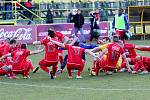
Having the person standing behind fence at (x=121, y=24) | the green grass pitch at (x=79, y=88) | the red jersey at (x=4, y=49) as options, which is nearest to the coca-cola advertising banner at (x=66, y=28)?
the person standing behind fence at (x=121, y=24)

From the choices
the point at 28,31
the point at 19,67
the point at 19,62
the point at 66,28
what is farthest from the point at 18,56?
the point at 66,28

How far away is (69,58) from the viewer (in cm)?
1603

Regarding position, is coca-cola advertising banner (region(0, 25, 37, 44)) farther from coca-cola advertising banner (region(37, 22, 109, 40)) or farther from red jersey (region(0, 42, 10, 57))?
red jersey (region(0, 42, 10, 57))

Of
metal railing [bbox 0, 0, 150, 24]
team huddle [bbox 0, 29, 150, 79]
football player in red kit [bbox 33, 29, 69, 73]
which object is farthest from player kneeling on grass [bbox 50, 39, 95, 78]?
metal railing [bbox 0, 0, 150, 24]

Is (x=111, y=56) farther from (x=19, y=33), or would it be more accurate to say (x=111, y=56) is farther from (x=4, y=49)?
(x=19, y=33)

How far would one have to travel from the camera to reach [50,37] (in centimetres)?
1647

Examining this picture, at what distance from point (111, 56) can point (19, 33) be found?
48.9 ft

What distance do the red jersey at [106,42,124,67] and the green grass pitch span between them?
0.44m

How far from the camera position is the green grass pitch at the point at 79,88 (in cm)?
1230

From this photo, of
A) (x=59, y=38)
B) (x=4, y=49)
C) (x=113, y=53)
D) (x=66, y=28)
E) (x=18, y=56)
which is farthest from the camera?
(x=66, y=28)

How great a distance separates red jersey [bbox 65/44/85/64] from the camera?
1595cm

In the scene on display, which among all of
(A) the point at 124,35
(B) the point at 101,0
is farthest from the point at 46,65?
(B) the point at 101,0

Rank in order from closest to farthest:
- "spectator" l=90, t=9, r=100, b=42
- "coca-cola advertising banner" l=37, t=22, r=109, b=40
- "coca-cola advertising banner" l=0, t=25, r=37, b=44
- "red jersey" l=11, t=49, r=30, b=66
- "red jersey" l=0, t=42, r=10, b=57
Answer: "red jersey" l=11, t=49, r=30, b=66
"red jersey" l=0, t=42, r=10, b=57
"coca-cola advertising banner" l=0, t=25, r=37, b=44
"spectator" l=90, t=9, r=100, b=42
"coca-cola advertising banner" l=37, t=22, r=109, b=40

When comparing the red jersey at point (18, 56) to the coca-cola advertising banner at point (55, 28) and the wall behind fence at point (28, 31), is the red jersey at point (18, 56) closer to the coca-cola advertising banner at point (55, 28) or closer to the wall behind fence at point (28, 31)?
the wall behind fence at point (28, 31)
